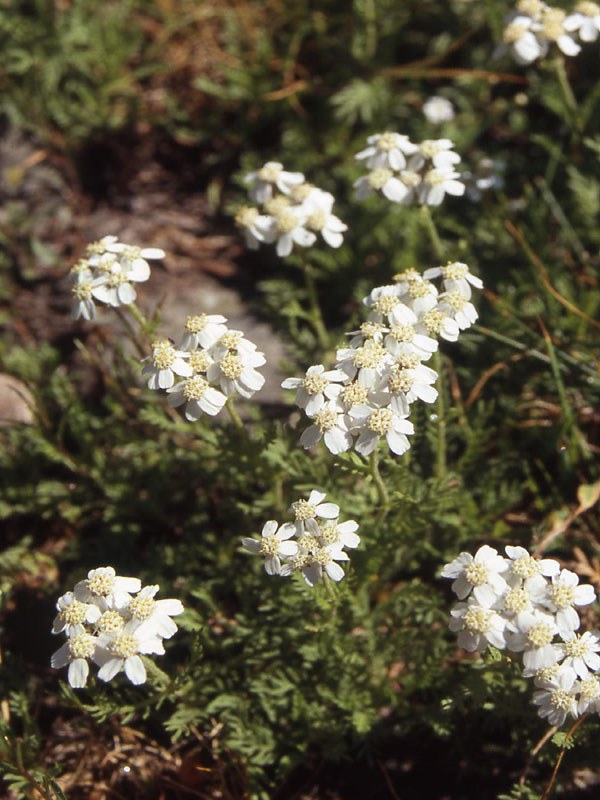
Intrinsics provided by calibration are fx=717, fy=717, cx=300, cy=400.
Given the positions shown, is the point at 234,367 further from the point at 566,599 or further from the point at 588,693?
the point at 588,693

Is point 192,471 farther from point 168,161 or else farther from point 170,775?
point 168,161

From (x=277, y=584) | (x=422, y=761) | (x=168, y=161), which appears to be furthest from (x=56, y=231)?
(x=422, y=761)

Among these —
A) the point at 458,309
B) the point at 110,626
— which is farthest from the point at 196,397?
the point at 458,309

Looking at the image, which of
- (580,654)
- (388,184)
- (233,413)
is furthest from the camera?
(388,184)

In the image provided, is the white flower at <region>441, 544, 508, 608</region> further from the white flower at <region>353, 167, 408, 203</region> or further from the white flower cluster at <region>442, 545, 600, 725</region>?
the white flower at <region>353, 167, 408, 203</region>

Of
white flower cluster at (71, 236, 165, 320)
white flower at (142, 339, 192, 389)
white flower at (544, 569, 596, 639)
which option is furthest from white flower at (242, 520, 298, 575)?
white flower cluster at (71, 236, 165, 320)

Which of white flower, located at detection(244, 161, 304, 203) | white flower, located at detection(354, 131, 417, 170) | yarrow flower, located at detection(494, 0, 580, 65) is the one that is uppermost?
yarrow flower, located at detection(494, 0, 580, 65)
